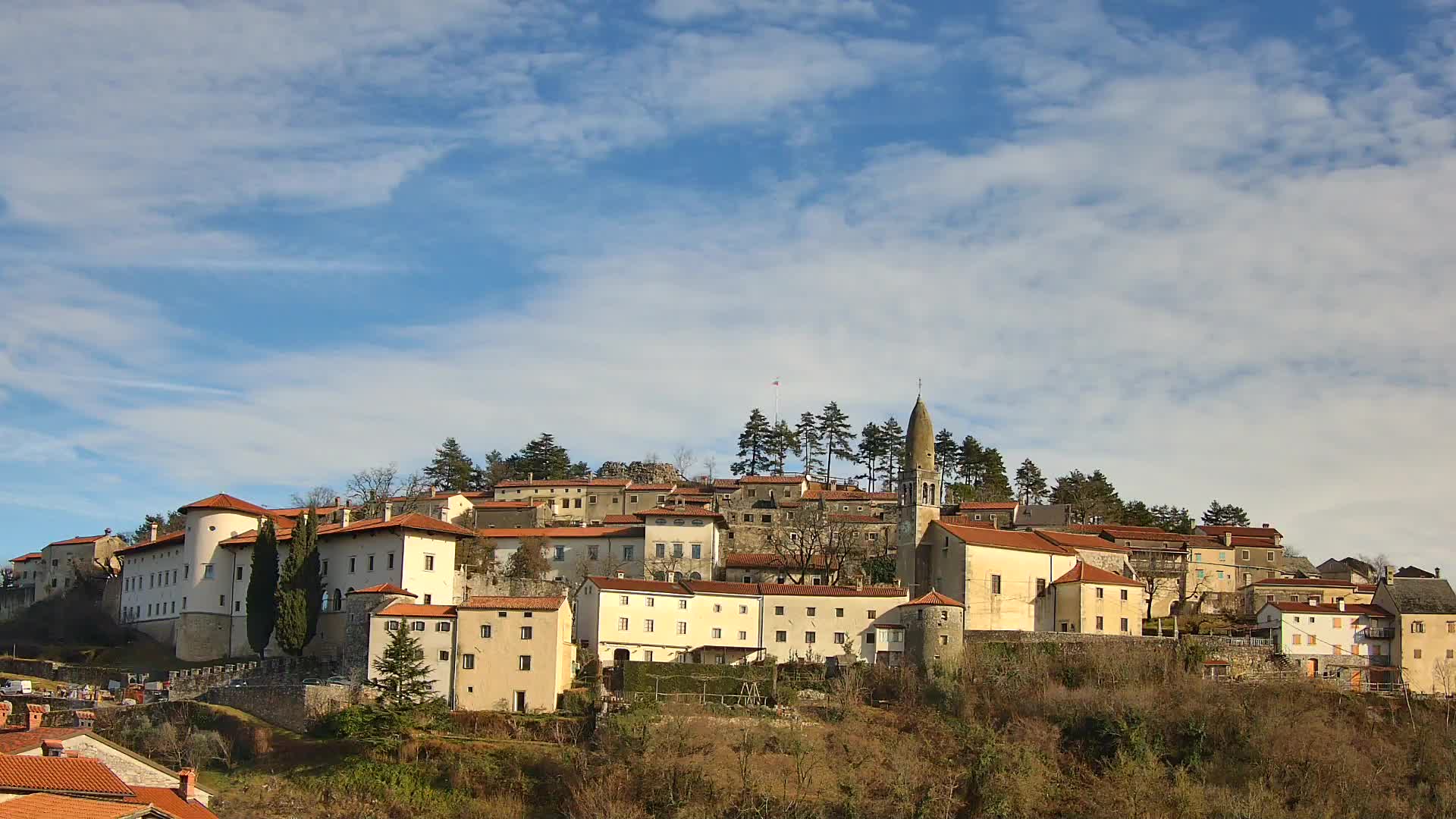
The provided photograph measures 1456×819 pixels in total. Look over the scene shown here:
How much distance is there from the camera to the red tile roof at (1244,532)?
3816 inches

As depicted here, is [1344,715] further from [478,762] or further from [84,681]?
[84,681]

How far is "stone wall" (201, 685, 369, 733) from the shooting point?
59.8 meters

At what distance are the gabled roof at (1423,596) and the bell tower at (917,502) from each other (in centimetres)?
2211

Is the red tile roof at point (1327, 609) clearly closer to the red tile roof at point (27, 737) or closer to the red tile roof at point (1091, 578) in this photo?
the red tile roof at point (1091, 578)

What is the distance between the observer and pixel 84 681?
68.6m

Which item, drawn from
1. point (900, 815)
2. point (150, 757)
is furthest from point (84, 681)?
point (900, 815)

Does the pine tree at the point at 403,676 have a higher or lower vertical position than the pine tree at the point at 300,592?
lower

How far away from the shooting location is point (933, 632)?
66312mm

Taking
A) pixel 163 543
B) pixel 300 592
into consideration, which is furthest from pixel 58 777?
pixel 163 543

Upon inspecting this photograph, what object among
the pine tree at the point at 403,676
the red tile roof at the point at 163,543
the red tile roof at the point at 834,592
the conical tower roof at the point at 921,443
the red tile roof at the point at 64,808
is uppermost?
the conical tower roof at the point at 921,443

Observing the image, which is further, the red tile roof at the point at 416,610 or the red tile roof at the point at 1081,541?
the red tile roof at the point at 1081,541

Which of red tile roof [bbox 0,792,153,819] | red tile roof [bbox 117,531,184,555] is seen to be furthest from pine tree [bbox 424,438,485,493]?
red tile roof [bbox 0,792,153,819]

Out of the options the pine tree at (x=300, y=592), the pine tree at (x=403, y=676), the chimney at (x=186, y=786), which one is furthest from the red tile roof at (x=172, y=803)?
the pine tree at (x=300, y=592)

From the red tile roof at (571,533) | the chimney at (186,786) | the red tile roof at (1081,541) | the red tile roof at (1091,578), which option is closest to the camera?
the chimney at (186,786)
